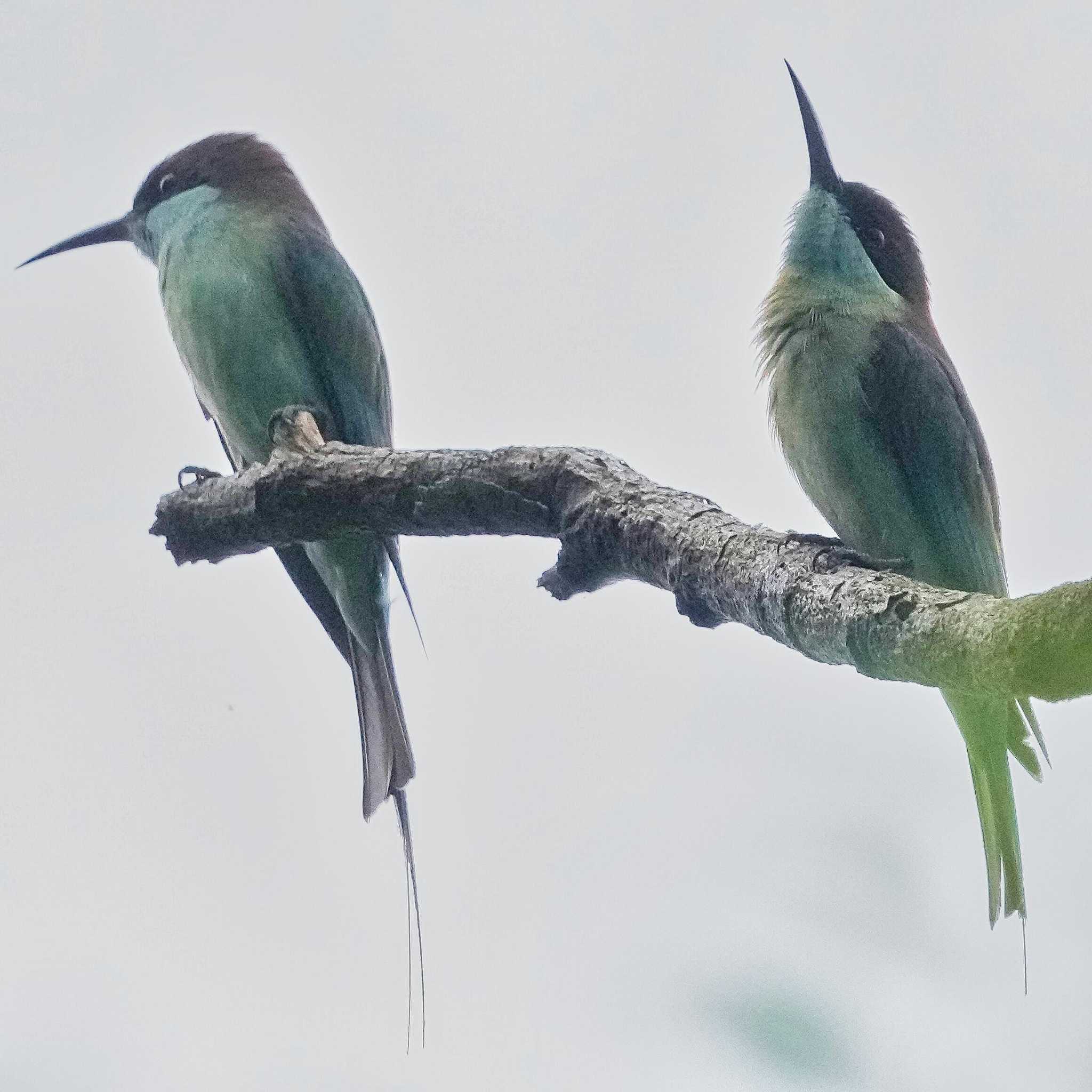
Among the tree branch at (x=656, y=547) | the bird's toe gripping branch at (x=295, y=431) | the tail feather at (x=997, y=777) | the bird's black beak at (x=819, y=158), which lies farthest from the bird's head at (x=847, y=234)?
the tree branch at (x=656, y=547)

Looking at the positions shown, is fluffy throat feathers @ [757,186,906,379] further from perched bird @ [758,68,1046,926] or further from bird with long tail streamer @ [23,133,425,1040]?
bird with long tail streamer @ [23,133,425,1040]

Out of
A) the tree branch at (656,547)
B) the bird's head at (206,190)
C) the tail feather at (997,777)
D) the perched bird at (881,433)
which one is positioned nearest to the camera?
the tree branch at (656,547)

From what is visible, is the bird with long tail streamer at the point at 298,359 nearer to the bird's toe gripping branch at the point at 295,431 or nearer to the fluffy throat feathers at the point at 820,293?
the bird's toe gripping branch at the point at 295,431

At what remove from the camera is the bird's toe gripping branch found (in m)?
2.89

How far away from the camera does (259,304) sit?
13.7ft

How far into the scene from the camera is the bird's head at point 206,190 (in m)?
4.66

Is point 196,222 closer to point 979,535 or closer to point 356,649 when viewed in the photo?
point 356,649

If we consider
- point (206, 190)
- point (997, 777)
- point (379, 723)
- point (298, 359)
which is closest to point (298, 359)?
point (298, 359)

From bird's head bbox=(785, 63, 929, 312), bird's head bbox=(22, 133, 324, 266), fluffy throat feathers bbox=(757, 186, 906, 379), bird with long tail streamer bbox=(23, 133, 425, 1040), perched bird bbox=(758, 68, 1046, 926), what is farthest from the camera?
bird's head bbox=(22, 133, 324, 266)

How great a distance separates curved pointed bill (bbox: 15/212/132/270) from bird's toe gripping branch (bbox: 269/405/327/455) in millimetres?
2384

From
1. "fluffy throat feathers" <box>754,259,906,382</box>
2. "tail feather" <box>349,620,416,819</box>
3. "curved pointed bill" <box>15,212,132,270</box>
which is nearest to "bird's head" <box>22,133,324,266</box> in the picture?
"curved pointed bill" <box>15,212,132,270</box>

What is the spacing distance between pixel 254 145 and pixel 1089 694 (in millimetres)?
4464

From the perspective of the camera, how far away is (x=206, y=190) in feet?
15.5

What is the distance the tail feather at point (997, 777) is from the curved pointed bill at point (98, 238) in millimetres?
3443
